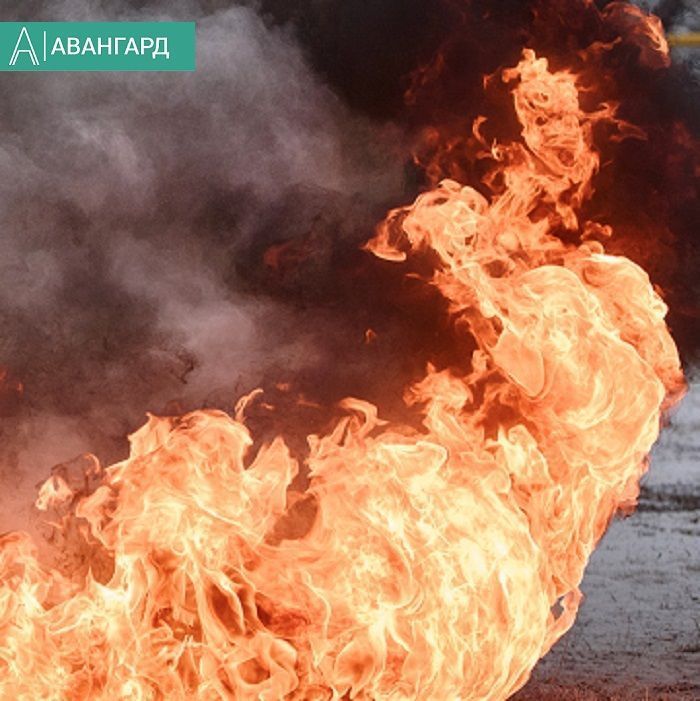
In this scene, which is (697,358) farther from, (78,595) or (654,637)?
(78,595)

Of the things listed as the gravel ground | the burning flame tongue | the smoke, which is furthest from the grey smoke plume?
the gravel ground

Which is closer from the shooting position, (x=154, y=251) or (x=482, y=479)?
(x=482, y=479)

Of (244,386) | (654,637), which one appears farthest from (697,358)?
(244,386)

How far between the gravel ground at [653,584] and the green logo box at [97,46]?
3.44m

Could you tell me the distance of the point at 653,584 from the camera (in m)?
6.87

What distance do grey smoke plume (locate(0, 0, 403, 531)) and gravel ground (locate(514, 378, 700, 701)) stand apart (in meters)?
2.18

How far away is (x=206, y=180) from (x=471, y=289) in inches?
81.8

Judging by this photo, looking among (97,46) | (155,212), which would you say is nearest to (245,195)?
(155,212)

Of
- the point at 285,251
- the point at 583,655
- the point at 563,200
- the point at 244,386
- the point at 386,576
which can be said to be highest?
the point at 563,200

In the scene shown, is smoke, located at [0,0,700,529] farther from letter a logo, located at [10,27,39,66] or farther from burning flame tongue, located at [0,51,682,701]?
burning flame tongue, located at [0,51,682,701]

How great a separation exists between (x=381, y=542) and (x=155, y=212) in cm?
281

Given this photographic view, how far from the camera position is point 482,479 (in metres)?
4.10

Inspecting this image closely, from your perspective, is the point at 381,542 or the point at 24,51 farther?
the point at 24,51

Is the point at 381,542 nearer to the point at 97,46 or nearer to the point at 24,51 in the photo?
the point at 97,46
